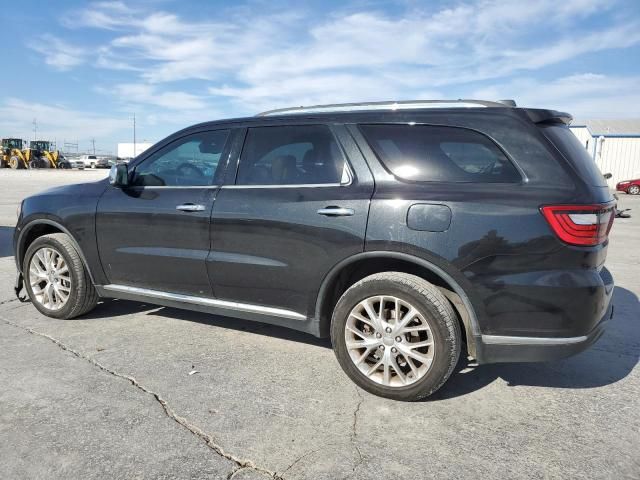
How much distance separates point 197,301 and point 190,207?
71cm

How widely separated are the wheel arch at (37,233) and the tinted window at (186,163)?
2.75 ft

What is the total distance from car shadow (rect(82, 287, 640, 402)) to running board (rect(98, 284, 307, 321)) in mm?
578

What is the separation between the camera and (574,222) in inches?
105

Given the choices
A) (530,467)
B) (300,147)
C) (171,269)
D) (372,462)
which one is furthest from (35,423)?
(530,467)

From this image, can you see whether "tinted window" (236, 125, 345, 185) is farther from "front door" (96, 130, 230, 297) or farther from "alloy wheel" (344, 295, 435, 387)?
"alloy wheel" (344, 295, 435, 387)

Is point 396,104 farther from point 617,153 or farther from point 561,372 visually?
point 617,153

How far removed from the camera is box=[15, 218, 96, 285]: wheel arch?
4312 mm

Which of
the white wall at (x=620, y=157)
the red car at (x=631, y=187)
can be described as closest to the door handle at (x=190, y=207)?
the red car at (x=631, y=187)

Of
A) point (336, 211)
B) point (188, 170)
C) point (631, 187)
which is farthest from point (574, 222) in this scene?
point (631, 187)

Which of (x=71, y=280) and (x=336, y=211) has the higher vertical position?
(x=336, y=211)

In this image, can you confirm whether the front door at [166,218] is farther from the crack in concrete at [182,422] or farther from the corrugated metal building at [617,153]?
the corrugated metal building at [617,153]

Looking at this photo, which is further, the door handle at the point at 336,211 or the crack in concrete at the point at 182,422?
the door handle at the point at 336,211

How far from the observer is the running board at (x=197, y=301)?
347cm

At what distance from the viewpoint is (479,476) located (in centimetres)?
234
